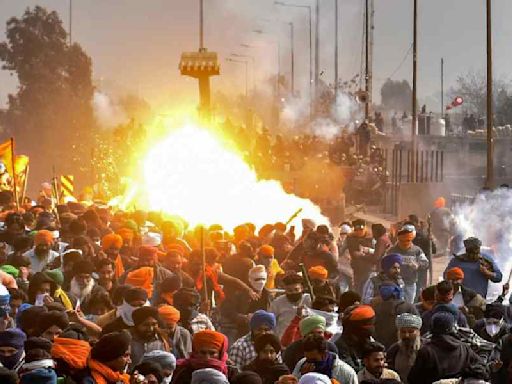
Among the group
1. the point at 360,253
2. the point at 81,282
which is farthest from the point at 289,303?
the point at 360,253

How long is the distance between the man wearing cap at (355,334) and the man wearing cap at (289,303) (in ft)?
4.38

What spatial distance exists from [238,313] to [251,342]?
314cm

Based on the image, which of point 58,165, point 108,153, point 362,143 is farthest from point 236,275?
point 58,165

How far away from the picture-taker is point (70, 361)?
8.95m

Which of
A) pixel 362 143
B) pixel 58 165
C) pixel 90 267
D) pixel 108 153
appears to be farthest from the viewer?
pixel 58 165

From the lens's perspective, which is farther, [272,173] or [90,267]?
[272,173]

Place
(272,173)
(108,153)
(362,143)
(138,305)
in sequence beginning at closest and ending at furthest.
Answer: (138,305) < (272,173) < (362,143) < (108,153)

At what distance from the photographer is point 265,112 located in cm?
11556

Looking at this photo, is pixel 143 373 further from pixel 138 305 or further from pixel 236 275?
pixel 236 275

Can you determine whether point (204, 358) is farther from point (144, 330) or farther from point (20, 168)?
point (20, 168)

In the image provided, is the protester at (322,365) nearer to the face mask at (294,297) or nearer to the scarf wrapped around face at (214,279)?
the face mask at (294,297)

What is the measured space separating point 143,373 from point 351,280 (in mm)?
8134

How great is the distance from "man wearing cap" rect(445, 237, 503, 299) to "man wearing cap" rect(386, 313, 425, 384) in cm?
415

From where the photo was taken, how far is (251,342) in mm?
10648
